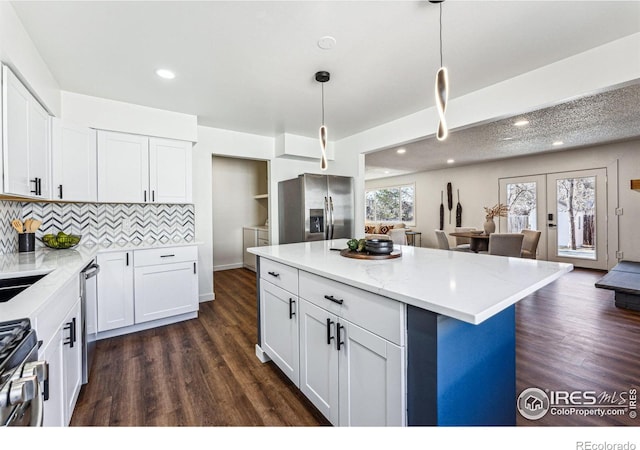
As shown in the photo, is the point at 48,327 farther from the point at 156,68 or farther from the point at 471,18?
the point at 471,18

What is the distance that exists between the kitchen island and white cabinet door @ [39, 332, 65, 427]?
3.73 ft

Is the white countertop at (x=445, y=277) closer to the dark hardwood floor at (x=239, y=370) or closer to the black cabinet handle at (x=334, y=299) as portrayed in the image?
the black cabinet handle at (x=334, y=299)

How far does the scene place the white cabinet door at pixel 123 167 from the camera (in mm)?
2922

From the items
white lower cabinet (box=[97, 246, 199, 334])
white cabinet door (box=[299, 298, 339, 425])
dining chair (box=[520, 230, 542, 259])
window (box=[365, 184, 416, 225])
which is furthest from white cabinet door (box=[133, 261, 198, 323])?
window (box=[365, 184, 416, 225])

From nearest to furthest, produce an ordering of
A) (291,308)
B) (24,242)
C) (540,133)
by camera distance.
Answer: (291,308)
(24,242)
(540,133)

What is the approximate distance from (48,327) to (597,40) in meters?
3.63

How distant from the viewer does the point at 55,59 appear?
Answer: 7.34 feet

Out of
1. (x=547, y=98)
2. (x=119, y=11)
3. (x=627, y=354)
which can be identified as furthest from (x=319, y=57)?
(x=627, y=354)

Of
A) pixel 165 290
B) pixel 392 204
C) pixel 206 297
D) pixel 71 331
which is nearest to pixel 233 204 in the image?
pixel 206 297

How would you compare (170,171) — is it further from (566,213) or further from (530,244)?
(566,213)

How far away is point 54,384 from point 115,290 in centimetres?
170

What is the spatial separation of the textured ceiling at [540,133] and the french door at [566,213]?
699 millimetres

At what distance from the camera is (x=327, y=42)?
2.06 meters

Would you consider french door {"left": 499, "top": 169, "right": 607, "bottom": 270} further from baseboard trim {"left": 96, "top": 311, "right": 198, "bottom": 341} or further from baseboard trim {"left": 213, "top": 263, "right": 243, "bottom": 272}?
baseboard trim {"left": 96, "top": 311, "right": 198, "bottom": 341}
